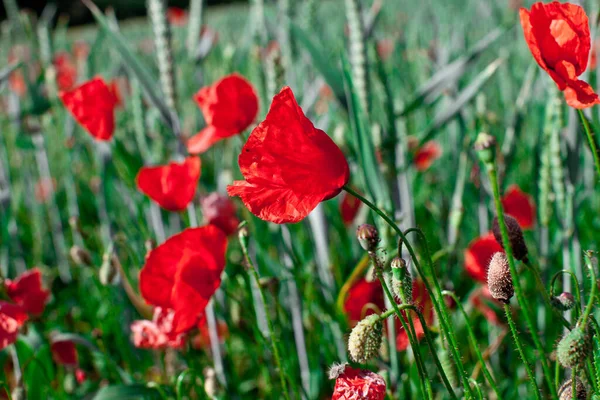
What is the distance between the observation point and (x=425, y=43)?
8.50 ft

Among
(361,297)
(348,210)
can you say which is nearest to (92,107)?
(361,297)

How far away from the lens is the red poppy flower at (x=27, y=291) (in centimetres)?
81

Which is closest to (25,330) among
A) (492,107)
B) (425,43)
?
(492,107)

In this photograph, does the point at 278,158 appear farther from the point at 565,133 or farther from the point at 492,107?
the point at 492,107

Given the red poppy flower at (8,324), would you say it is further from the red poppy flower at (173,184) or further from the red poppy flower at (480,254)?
the red poppy flower at (480,254)

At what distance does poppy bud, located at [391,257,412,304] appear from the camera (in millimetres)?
416

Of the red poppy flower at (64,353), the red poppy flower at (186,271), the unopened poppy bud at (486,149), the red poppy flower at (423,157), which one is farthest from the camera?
the red poppy flower at (423,157)

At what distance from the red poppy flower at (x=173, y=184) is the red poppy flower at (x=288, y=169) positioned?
30cm

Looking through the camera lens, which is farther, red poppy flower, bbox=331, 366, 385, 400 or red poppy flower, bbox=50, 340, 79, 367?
red poppy flower, bbox=50, 340, 79, 367

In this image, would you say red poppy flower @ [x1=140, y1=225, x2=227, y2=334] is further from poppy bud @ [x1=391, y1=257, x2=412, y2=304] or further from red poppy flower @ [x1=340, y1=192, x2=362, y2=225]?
red poppy flower @ [x1=340, y1=192, x2=362, y2=225]

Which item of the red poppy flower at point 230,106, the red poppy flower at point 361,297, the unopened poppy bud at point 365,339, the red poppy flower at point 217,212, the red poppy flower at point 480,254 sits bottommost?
the red poppy flower at point 361,297

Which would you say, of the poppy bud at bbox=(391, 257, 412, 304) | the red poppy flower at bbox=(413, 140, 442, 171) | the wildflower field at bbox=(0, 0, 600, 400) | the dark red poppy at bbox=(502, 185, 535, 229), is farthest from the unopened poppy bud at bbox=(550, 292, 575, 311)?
the red poppy flower at bbox=(413, 140, 442, 171)

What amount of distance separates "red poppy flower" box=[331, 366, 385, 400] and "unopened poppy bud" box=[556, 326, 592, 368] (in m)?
0.14

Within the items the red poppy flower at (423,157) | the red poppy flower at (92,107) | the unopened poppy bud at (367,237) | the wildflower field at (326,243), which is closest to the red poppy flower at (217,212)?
the wildflower field at (326,243)
